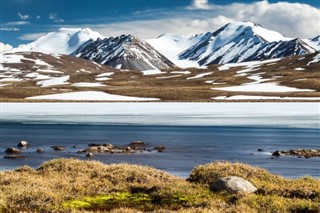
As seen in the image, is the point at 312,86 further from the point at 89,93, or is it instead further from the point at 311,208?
the point at 311,208

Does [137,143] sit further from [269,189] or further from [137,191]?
[269,189]

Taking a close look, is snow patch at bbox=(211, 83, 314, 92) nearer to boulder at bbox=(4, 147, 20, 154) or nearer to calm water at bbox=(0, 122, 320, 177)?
calm water at bbox=(0, 122, 320, 177)

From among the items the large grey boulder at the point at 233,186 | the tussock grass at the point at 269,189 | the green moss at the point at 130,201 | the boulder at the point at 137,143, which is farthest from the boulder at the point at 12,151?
the large grey boulder at the point at 233,186

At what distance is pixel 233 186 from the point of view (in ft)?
72.9

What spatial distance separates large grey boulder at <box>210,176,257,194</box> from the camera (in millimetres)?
22047

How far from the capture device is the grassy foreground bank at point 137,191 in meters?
19.5

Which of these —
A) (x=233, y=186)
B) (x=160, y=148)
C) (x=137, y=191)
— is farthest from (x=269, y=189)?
(x=160, y=148)

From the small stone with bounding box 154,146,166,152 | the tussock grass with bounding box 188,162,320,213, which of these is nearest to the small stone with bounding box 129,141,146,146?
the small stone with bounding box 154,146,166,152

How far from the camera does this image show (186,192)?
2233 cm

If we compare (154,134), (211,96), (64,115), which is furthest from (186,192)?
(211,96)

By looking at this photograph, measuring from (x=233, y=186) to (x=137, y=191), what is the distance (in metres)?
4.38

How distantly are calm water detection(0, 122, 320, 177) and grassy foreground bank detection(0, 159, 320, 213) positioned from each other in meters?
7.81

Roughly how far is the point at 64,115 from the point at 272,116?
35.8m

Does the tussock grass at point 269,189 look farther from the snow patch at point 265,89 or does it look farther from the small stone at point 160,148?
the snow patch at point 265,89
